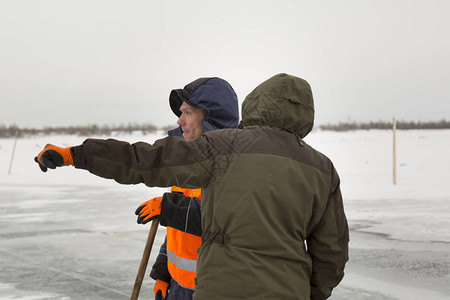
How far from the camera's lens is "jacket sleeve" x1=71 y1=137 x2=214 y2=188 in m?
1.79

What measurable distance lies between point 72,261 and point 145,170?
5475 mm

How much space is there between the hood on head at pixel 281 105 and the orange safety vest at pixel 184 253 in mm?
642

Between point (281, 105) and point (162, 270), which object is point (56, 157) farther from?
point (162, 270)

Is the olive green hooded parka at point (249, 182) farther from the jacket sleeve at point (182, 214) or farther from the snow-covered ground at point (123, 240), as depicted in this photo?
the snow-covered ground at point (123, 240)

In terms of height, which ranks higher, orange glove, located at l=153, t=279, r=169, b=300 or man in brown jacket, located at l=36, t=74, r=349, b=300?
man in brown jacket, located at l=36, t=74, r=349, b=300

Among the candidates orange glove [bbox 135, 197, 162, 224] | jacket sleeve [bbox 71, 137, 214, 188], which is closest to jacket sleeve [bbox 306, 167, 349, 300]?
jacket sleeve [bbox 71, 137, 214, 188]

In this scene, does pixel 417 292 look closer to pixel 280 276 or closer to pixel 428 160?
pixel 280 276

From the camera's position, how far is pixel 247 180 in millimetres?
1820

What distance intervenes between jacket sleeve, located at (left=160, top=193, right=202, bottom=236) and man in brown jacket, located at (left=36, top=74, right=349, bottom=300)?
420 millimetres

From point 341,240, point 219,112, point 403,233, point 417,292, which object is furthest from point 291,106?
point 403,233

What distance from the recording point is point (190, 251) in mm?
2518

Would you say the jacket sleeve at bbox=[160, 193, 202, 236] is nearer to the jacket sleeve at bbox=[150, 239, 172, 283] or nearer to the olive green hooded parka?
the olive green hooded parka

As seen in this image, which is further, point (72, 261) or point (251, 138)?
point (72, 261)

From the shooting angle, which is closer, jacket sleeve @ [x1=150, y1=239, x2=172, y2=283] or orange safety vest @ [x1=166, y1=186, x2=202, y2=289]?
orange safety vest @ [x1=166, y1=186, x2=202, y2=289]
